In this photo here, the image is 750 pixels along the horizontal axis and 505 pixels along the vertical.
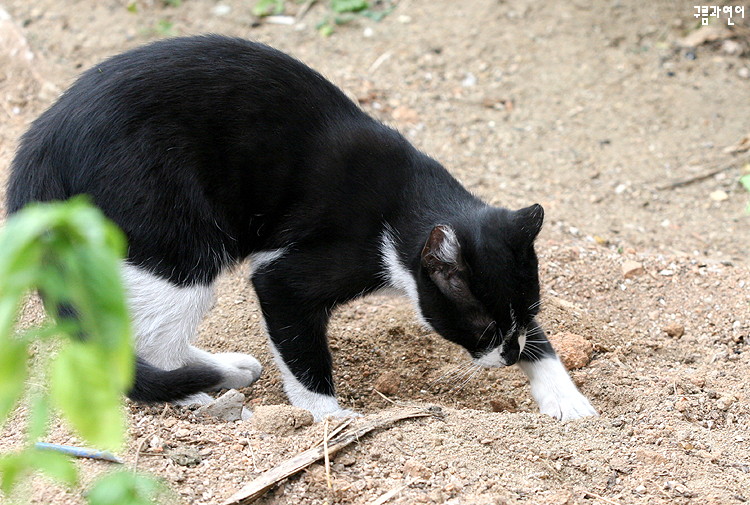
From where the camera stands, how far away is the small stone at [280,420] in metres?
2.98

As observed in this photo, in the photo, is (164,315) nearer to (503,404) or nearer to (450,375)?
(450,375)

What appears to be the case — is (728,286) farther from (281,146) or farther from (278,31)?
(278,31)

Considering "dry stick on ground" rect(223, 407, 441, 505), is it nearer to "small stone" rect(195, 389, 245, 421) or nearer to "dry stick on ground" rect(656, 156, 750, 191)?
"small stone" rect(195, 389, 245, 421)

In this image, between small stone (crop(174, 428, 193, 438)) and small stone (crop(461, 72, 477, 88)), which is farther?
small stone (crop(461, 72, 477, 88))

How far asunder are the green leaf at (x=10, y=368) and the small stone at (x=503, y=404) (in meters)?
2.83

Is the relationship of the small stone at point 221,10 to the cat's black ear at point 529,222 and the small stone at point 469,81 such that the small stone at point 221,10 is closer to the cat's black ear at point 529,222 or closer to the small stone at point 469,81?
the small stone at point 469,81

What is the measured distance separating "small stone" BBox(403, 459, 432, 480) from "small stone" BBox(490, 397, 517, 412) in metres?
1.16

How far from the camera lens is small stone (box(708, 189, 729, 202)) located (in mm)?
5742

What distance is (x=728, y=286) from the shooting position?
4.41m

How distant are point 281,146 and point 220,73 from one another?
396mm

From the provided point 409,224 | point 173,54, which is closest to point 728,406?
point 409,224

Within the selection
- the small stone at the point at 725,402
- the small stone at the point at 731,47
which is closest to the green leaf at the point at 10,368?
the small stone at the point at 725,402

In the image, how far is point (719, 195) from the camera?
577 centimetres

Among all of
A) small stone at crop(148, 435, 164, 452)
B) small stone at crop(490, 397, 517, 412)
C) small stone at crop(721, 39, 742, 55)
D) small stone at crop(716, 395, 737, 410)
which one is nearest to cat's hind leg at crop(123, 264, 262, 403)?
small stone at crop(148, 435, 164, 452)
